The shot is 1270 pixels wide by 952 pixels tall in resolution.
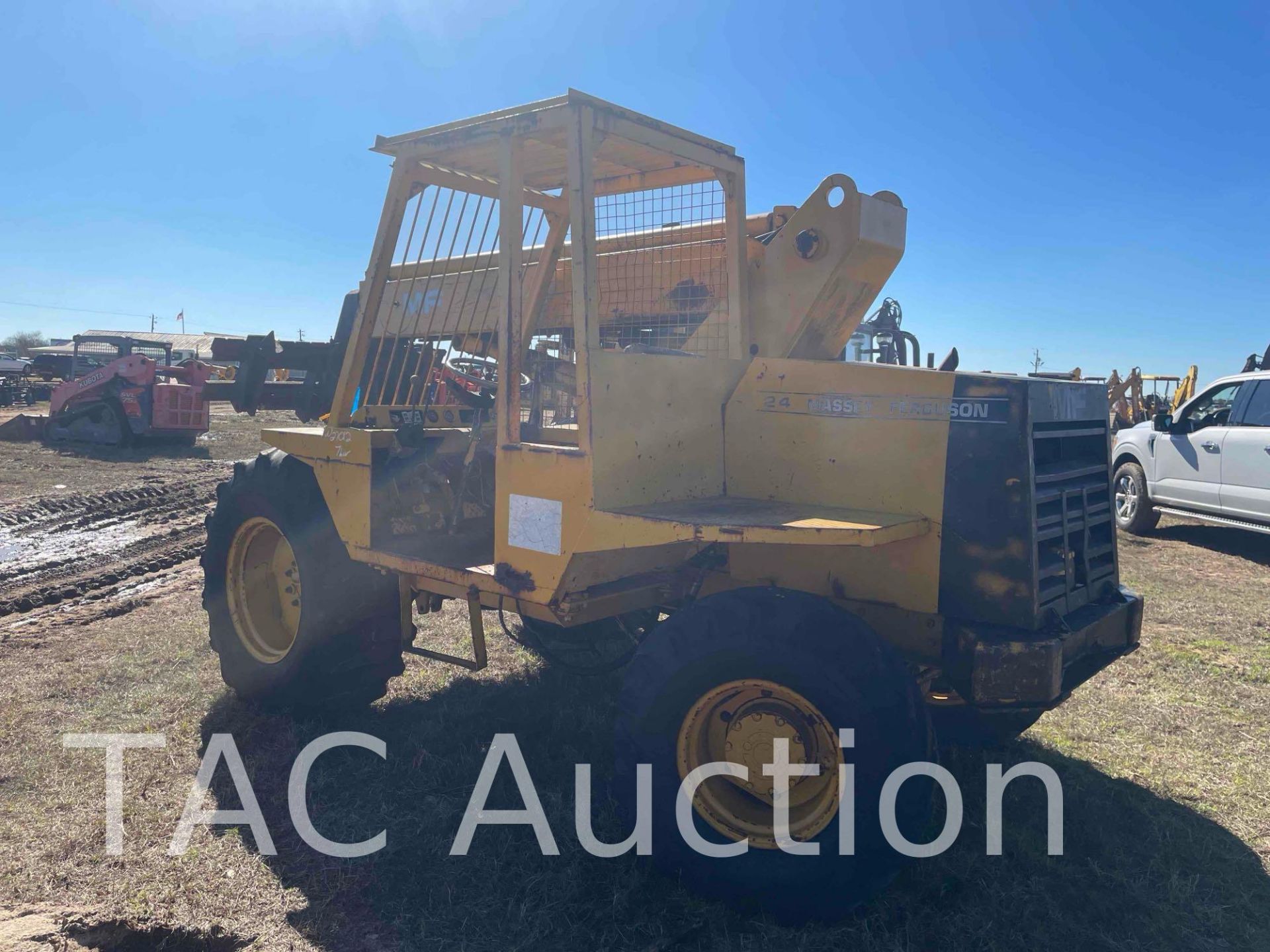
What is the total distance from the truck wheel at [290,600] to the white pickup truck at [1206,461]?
7.39 metres

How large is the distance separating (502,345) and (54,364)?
2906 cm

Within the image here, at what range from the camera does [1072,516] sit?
3521 mm

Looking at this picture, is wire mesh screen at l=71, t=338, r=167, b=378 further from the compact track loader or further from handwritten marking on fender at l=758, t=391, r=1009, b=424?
handwritten marking on fender at l=758, t=391, r=1009, b=424

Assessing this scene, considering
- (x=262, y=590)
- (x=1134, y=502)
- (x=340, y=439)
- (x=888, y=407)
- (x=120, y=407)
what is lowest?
(x=262, y=590)

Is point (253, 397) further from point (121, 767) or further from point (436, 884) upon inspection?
point (436, 884)

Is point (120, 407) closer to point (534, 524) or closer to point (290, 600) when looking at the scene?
point (290, 600)

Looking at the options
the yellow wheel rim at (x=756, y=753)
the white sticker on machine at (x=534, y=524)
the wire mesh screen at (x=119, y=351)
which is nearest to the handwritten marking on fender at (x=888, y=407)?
the white sticker on machine at (x=534, y=524)

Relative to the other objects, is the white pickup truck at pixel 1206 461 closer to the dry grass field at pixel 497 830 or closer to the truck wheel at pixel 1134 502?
the truck wheel at pixel 1134 502

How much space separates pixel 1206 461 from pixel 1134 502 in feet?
4.36

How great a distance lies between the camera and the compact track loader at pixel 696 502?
3.03 m

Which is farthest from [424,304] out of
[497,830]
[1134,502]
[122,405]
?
[122,405]

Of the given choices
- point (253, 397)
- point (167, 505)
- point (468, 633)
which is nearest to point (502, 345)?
point (253, 397)

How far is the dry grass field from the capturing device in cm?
303

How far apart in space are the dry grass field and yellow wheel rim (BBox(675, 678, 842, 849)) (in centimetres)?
31
